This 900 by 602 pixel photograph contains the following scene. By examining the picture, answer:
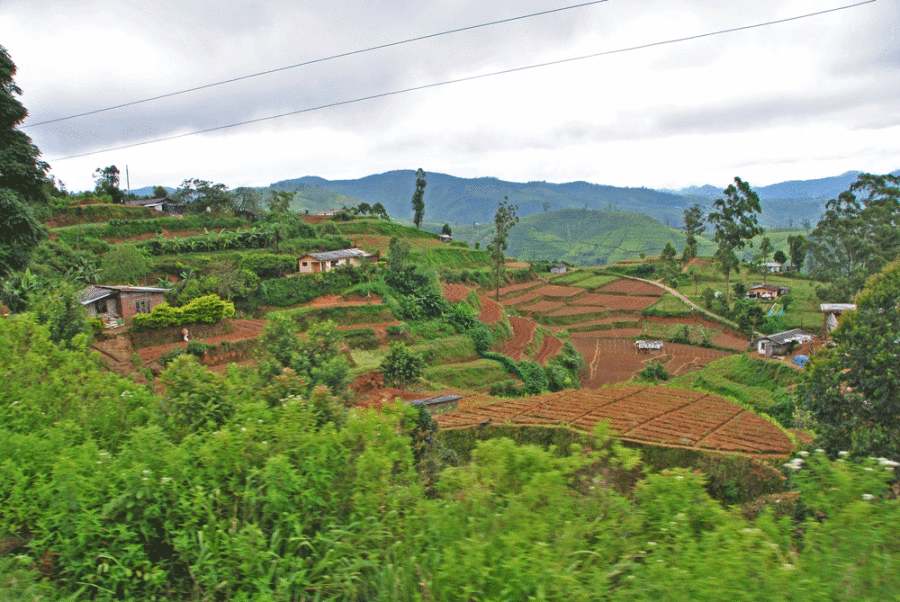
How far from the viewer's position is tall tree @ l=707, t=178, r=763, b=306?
47.5 m

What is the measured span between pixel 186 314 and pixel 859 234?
5985 centimetres

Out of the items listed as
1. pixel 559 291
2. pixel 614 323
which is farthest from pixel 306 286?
pixel 559 291

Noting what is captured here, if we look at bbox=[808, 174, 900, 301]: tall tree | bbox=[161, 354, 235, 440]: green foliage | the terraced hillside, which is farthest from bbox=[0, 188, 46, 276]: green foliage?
bbox=[808, 174, 900, 301]: tall tree

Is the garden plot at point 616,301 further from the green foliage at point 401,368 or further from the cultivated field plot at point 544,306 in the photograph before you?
the green foliage at point 401,368

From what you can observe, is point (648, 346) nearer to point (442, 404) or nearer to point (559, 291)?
point (559, 291)

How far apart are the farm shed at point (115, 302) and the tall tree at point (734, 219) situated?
46860 millimetres

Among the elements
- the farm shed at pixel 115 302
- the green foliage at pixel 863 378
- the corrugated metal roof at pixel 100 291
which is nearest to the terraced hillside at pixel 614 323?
the green foliage at pixel 863 378

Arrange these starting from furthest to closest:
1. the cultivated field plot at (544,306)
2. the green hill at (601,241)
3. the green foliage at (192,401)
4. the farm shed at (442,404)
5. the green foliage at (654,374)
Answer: the green hill at (601,241), the cultivated field plot at (544,306), the green foliage at (654,374), the farm shed at (442,404), the green foliage at (192,401)

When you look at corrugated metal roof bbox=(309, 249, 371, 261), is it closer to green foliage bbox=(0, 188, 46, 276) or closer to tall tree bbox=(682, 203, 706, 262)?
green foliage bbox=(0, 188, 46, 276)

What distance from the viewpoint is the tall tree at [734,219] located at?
47.5 metres

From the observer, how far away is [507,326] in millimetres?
40625

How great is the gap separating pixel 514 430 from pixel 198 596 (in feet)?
40.0

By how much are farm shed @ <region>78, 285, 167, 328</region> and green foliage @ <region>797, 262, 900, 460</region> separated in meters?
29.9

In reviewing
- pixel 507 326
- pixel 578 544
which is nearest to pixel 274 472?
pixel 578 544
